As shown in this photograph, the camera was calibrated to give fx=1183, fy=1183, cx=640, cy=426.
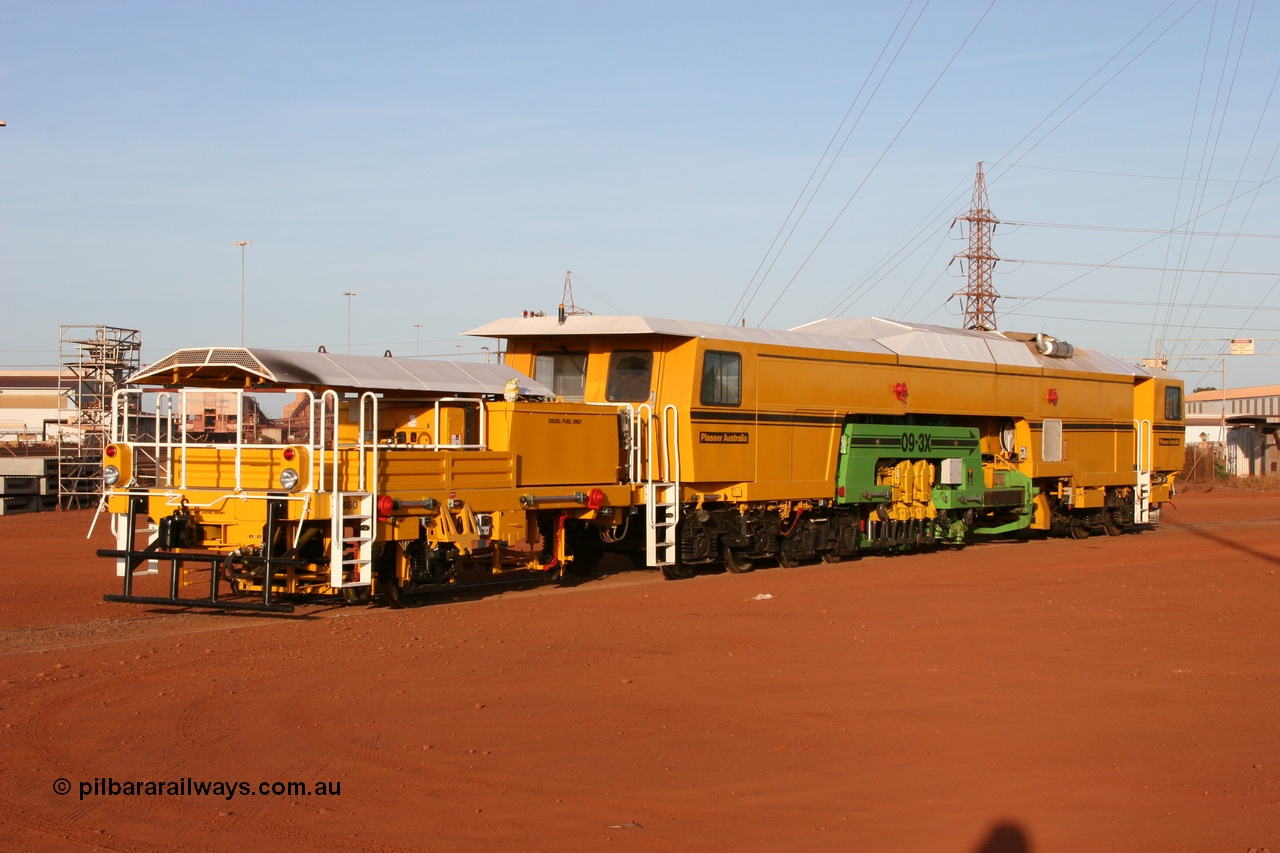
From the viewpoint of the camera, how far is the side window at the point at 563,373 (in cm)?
1647

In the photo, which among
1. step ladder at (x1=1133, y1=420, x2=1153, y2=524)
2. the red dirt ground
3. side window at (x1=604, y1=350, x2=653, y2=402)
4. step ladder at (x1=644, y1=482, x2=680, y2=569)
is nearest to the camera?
the red dirt ground

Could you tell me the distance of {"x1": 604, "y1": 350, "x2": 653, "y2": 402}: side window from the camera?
15.9m

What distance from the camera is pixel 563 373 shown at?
1662cm

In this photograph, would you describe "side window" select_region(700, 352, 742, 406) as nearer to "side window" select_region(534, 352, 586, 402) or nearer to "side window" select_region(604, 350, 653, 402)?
"side window" select_region(604, 350, 653, 402)

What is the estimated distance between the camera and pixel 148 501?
12391 mm

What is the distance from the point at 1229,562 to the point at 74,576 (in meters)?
16.5

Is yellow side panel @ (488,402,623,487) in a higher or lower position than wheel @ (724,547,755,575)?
higher

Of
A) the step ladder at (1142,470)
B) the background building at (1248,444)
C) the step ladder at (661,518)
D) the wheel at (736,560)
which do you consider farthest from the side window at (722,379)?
the background building at (1248,444)

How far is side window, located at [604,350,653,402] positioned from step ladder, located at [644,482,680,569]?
50.2 inches

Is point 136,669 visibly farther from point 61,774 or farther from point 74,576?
point 74,576

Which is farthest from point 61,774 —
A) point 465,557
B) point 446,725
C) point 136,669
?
point 465,557

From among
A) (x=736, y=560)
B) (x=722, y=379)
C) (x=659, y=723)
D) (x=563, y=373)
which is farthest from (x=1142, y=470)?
(x=659, y=723)

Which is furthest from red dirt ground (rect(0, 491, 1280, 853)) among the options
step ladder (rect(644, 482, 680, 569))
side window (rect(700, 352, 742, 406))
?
side window (rect(700, 352, 742, 406))

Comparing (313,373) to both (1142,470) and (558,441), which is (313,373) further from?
(1142,470)
